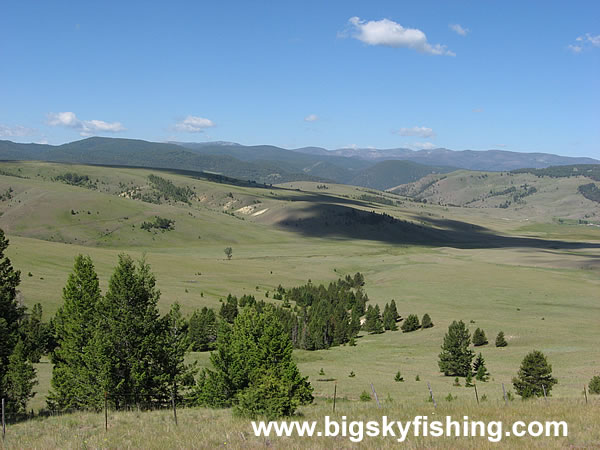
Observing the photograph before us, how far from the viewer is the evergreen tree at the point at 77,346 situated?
3184cm

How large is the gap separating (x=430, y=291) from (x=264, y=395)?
378 feet

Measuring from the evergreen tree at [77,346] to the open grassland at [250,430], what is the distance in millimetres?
6531

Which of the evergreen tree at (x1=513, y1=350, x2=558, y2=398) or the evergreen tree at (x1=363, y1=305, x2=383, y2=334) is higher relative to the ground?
the evergreen tree at (x1=513, y1=350, x2=558, y2=398)

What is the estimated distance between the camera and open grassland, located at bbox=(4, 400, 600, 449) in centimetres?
1664

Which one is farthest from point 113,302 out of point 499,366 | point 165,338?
point 499,366

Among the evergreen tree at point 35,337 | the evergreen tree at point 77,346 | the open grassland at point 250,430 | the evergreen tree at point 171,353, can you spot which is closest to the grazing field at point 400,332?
the open grassland at point 250,430

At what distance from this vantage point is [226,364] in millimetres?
36000

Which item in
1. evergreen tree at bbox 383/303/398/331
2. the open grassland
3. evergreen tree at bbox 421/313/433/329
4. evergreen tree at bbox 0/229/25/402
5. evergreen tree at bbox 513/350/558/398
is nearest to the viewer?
the open grassland

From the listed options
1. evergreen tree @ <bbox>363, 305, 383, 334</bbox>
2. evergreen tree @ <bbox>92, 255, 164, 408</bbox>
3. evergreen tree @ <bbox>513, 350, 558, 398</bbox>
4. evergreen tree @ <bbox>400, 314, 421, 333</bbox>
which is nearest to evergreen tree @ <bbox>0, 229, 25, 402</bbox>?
evergreen tree @ <bbox>92, 255, 164, 408</bbox>

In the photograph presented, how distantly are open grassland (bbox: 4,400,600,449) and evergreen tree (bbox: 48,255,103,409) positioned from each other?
257 inches

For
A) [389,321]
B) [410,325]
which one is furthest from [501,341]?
[389,321]

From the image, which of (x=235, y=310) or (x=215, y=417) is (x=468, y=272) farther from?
(x=215, y=417)

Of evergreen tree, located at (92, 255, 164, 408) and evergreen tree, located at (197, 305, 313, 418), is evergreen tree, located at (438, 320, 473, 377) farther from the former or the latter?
evergreen tree, located at (92, 255, 164, 408)

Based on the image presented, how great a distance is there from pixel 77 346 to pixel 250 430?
19820mm
